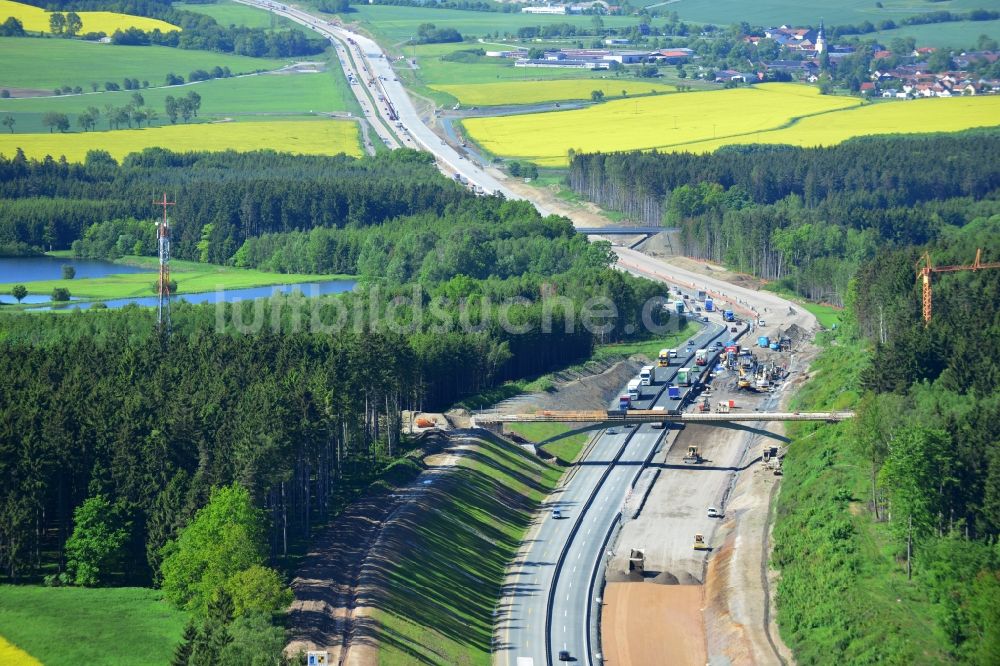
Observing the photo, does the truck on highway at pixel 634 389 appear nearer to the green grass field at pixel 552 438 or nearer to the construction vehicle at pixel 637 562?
the green grass field at pixel 552 438

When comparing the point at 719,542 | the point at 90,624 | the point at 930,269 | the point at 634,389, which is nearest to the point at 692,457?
the point at 634,389

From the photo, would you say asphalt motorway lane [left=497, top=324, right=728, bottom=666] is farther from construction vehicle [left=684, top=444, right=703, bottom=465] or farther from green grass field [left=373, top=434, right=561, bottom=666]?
construction vehicle [left=684, top=444, right=703, bottom=465]

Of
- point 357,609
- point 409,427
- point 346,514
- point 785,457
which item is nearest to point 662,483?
point 785,457

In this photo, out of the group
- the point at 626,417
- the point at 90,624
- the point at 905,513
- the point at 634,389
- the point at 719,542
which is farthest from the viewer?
the point at 634,389

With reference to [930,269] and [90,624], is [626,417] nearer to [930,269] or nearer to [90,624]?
[930,269]

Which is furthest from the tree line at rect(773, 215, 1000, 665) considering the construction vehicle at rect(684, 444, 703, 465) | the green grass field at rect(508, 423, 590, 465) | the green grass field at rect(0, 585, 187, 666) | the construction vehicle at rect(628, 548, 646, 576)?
the green grass field at rect(0, 585, 187, 666)

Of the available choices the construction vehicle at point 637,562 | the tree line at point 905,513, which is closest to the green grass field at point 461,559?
the construction vehicle at point 637,562
